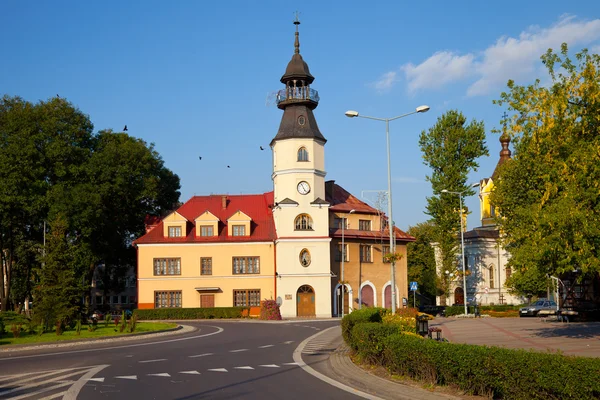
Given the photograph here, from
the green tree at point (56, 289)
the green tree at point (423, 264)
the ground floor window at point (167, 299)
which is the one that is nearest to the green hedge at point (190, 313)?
the ground floor window at point (167, 299)

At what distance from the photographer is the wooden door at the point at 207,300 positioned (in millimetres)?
57062

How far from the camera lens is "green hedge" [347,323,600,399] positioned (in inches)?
405

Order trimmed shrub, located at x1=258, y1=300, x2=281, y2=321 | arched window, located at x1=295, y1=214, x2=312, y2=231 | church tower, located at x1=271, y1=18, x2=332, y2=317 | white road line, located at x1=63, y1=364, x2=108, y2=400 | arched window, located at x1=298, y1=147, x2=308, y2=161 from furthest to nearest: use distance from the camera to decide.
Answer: arched window, located at x1=298, y1=147, x2=308, y2=161 < arched window, located at x1=295, y1=214, x2=312, y2=231 < church tower, located at x1=271, y1=18, x2=332, y2=317 < trimmed shrub, located at x1=258, y1=300, x2=281, y2=321 < white road line, located at x1=63, y1=364, x2=108, y2=400

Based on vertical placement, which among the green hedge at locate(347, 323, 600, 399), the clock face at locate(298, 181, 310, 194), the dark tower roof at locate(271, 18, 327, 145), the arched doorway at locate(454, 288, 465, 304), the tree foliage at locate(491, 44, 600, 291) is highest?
the dark tower roof at locate(271, 18, 327, 145)

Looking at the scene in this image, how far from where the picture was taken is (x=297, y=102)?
57344 mm

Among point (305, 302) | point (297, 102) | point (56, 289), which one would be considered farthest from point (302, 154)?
point (56, 289)

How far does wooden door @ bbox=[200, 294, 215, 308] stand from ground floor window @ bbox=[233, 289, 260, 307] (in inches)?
75.2

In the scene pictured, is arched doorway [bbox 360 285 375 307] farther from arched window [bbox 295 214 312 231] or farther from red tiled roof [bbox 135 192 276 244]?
red tiled roof [bbox 135 192 276 244]

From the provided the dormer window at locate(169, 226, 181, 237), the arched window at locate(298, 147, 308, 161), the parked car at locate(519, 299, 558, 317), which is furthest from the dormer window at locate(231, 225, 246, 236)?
the parked car at locate(519, 299, 558, 317)

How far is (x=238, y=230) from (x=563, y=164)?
4200 centimetres

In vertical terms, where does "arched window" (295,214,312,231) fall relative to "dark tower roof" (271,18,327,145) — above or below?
below

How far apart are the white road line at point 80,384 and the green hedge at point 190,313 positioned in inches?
1381

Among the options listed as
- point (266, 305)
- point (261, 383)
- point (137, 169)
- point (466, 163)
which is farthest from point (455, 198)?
point (261, 383)

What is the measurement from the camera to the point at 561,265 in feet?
64.4
